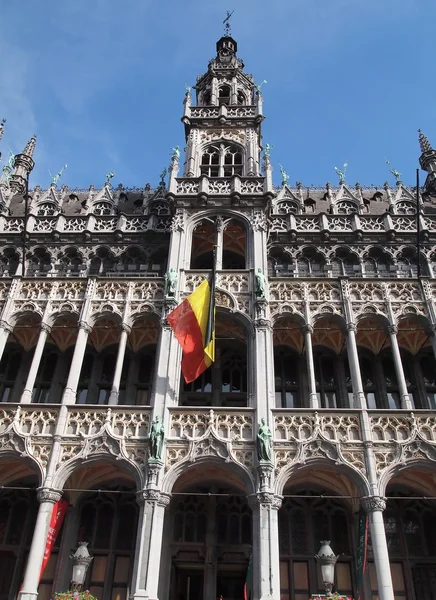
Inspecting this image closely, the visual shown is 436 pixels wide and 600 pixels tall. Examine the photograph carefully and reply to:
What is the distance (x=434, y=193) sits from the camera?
32.1m

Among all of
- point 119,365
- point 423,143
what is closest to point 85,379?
point 119,365

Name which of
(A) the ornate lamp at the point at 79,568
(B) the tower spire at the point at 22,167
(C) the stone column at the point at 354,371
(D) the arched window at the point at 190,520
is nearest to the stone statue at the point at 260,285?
(C) the stone column at the point at 354,371

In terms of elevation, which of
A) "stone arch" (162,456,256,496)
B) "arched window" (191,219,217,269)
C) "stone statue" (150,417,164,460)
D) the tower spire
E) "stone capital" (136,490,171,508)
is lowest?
"stone capital" (136,490,171,508)

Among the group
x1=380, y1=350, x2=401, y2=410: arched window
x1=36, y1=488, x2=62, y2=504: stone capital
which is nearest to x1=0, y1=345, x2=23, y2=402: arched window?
x1=36, y1=488, x2=62, y2=504: stone capital

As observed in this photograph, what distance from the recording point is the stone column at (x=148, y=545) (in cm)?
1545

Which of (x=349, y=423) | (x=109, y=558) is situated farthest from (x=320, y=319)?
(x=109, y=558)

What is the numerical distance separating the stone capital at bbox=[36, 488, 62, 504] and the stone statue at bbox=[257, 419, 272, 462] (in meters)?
6.90

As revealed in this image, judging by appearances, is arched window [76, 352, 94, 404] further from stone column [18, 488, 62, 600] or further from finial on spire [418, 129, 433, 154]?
finial on spire [418, 129, 433, 154]

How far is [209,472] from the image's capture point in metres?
19.1

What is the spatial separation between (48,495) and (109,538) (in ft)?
12.9

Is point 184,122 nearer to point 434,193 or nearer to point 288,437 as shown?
point 434,193

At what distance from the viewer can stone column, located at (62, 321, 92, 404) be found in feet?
63.9

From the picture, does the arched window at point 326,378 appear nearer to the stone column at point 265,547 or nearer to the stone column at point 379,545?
the stone column at point 379,545

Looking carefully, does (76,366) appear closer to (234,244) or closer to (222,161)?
(234,244)
